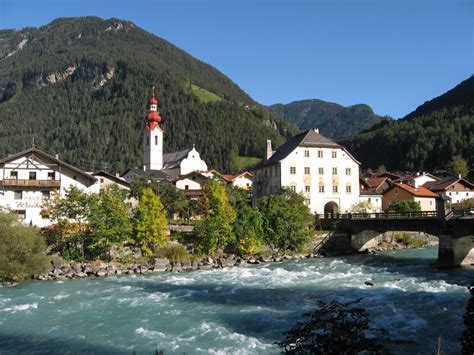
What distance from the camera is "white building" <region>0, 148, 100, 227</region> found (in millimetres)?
51969

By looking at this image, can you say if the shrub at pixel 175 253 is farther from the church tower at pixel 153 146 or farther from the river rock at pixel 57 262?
the church tower at pixel 153 146

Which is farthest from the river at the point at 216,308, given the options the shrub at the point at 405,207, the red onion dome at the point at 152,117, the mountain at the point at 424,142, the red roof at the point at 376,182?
the mountain at the point at 424,142

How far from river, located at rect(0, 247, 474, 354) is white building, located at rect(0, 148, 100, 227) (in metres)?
18.2

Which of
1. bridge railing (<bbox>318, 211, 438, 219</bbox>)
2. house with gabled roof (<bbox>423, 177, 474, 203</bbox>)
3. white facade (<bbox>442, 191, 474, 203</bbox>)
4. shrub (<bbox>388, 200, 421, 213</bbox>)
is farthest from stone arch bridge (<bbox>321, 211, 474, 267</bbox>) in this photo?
white facade (<bbox>442, 191, 474, 203</bbox>)

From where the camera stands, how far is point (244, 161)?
18800cm

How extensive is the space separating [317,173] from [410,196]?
20.4 m

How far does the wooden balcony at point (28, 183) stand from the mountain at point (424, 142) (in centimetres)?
12010

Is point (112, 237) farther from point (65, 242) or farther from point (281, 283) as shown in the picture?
point (281, 283)

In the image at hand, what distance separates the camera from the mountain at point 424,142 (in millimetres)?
148875

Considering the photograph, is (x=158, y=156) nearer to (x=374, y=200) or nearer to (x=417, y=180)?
(x=374, y=200)

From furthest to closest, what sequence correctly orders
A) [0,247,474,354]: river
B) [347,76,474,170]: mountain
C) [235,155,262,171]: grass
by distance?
[235,155,262,171]: grass → [347,76,474,170]: mountain → [0,247,474,354]: river

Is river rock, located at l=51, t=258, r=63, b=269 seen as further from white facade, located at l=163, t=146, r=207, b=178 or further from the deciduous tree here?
white facade, located at l=163, t=146, r=207, b=178

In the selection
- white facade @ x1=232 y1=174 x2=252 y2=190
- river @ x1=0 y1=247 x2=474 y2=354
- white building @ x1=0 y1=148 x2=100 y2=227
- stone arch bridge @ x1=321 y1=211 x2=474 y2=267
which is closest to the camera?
river @ x1=0 y1=247 x2=474 y2=354

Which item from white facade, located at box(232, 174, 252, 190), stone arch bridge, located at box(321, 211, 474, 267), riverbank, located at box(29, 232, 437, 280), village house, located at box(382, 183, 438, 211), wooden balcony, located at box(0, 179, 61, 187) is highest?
white facade, located at box(232, 174, 252, 190)
